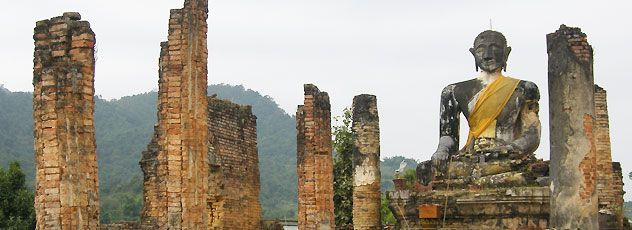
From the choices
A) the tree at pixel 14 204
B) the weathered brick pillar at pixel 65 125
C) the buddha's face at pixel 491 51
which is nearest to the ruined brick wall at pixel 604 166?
the buddha's face at pixel 491 51

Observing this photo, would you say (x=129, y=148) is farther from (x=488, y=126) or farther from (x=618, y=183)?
(x=488, y=126)

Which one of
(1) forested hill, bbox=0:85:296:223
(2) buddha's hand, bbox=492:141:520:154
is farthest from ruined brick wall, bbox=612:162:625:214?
(1) forested hill, bbox=0:85:296:223

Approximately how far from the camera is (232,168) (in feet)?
62.8

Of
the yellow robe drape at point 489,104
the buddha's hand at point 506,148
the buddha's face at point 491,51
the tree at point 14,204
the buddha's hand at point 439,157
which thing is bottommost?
the tree at point 14,204

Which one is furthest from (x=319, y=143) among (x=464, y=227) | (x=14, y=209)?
(x=14, y=209)

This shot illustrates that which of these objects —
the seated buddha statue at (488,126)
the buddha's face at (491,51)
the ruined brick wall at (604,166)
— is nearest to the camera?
the seated buddha statue at (488,126)

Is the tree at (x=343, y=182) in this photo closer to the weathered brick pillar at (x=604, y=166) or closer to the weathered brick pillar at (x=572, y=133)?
the weathered brick pillar at (x=604, y=166)

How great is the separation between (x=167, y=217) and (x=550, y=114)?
5.23m

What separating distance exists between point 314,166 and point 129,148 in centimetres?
4436

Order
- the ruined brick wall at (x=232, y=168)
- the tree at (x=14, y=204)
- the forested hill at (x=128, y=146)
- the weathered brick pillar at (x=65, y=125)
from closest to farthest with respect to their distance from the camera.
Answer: the weathered brick pillar at (x=65, y=125), the ruined brick wall at (x=232, y=168), the tree at (x=14, y=204), the forested hill at (x=128, y=146)

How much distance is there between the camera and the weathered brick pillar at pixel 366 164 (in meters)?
14.1

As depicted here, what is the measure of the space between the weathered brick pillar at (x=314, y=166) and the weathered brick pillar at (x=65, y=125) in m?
4.97

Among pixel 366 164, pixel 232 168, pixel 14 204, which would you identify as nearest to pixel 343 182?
pixel 232 168

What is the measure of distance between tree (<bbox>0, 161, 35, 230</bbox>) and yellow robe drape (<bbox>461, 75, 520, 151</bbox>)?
1127 centimetres
